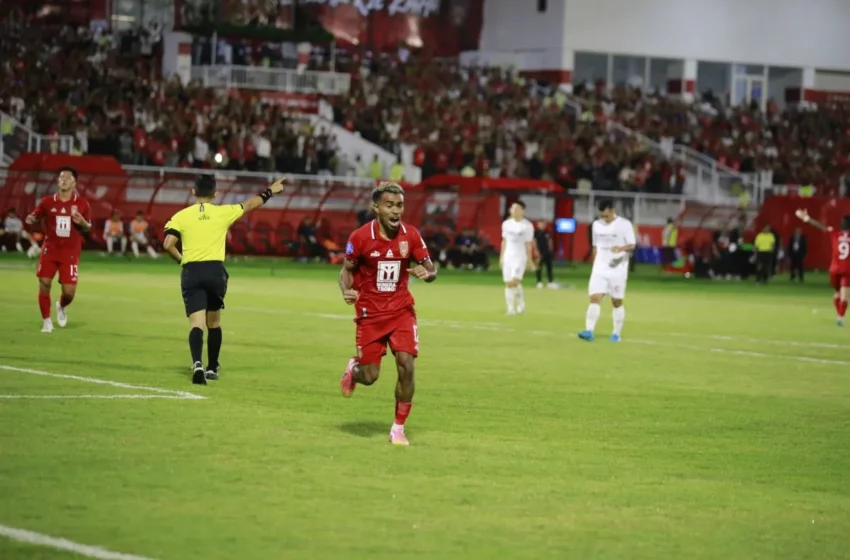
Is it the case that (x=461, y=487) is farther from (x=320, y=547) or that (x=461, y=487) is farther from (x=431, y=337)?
(x=431, y=337)

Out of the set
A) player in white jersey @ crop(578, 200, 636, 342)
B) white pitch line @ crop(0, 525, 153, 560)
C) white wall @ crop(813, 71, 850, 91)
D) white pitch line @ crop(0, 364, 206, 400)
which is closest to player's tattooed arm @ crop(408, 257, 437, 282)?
white pitch line @ crop(0, 364, 206, 400)

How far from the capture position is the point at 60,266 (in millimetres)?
22203

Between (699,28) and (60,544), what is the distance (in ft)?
233

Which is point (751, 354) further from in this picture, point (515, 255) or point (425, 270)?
point (425, 270)

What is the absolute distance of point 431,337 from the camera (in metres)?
25.0

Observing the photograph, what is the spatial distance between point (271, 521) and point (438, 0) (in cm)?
6575

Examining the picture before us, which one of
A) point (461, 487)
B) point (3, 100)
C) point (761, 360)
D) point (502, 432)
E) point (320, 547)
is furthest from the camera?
point (3, 100)

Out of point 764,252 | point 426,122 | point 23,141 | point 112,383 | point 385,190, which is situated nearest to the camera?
point 385,190

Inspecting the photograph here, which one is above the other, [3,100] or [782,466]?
[3,100]

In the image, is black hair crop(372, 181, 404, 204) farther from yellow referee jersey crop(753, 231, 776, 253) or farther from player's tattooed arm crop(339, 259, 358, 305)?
yellow referee jersey crop(753, 231, 776, 253)

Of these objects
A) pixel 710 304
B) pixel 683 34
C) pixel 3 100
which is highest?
pixel 683 34

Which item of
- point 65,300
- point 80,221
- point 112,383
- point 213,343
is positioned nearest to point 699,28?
point 65,300

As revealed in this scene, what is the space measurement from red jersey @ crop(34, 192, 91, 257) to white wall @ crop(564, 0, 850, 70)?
5276 cm

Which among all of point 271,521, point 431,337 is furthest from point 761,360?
point 271,521
